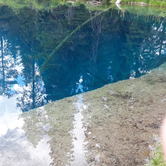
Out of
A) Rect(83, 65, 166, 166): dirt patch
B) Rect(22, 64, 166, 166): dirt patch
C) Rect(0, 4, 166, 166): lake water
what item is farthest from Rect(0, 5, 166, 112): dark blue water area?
Rect(83, 65, 166, 166): dirt patch

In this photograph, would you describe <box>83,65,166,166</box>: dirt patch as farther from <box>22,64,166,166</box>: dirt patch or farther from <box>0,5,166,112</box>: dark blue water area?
<box>0,5,166,112</box>: dark blue water area

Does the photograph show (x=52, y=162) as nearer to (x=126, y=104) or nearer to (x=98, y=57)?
(x=126, y=104)

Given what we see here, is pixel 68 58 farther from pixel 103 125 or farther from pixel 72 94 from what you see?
pixel 103 125

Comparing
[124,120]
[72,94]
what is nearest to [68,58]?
[72,94]

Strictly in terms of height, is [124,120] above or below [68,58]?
below

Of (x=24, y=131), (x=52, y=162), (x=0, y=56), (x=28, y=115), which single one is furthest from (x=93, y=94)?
(x=0, y=56)

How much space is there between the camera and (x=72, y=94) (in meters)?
4.46

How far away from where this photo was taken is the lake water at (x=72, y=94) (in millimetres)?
2645

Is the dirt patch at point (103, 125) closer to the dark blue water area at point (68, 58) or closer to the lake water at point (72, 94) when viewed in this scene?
the lake water at point (72, 94)

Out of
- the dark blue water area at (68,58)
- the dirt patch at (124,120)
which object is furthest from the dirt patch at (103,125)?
the dark blue water area at (68,58)

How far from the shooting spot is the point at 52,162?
243 cm

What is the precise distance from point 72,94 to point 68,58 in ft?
8.69

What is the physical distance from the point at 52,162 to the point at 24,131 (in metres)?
0.90

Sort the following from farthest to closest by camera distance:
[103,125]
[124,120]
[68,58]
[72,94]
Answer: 1. [68,58]
2. [72,94]
3. [124,120]
4. [103,125]
